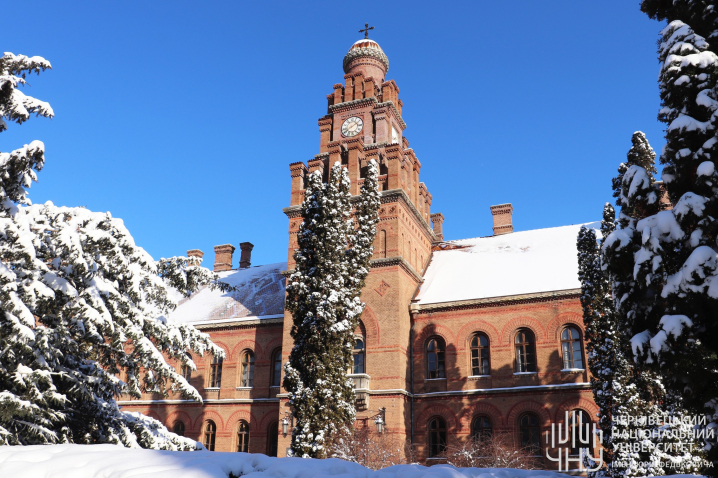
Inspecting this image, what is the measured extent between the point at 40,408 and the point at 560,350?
61.8 ft

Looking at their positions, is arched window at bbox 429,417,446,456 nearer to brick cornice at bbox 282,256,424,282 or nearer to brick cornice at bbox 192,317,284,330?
brick cornice at bbox 282,256,424,282

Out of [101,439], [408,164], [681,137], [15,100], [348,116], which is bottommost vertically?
[101,439]

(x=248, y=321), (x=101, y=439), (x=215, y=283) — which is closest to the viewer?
(x=101, y=439)

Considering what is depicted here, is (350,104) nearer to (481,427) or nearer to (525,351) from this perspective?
(525,351)

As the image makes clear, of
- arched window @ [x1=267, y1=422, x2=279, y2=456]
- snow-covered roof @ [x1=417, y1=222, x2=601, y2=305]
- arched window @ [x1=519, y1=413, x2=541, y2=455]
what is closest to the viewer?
arched window @ [x1=519, y1=413, x2=541, y2=455]

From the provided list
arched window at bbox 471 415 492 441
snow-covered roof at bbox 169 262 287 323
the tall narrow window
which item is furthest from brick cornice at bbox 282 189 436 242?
arched window at bbox 471 415 492 441

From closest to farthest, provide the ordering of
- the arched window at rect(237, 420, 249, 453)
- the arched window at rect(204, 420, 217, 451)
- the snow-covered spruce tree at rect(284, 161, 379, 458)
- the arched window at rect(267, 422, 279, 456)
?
1. the snow-covered spruce tree at rect(284, 161, 379, 458)
2. the arched window at rect(267, 422, 279, 456)
3. the arched window at rect(237, 420, 249, 453)
4. the arched window at rect(204, 420, 217, 451)

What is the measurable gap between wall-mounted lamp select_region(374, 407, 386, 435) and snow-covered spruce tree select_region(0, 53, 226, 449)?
8905 millimetres

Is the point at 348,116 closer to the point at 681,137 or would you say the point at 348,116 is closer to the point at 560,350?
the point at 560,350

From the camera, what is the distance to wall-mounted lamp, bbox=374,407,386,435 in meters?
20.7

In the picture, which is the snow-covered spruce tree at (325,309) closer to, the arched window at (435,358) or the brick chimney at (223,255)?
the arched window at (435,358)

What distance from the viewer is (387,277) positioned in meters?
25.0

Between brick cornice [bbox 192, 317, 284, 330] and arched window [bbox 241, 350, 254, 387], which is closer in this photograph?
brick cornice [bbox 192, 317, 284, 330]

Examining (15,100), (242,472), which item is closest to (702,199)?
(242,472)
